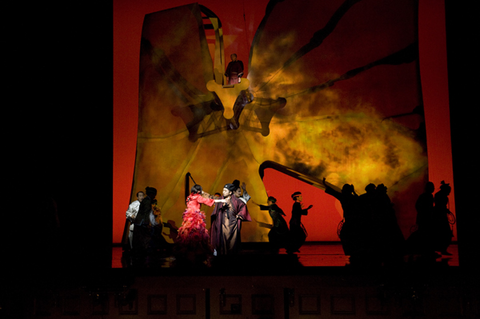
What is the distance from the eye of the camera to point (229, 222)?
5844 mm

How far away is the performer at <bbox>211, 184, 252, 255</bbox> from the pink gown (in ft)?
1.01

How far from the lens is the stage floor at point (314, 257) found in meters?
4.86

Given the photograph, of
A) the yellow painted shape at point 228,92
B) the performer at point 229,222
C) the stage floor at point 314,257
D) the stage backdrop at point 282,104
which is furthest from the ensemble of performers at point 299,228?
the yellow painted shape at point 228,92

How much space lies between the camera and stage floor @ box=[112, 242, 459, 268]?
4855 mm

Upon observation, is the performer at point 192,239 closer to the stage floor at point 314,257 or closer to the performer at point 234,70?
the stage floor at point 314,257

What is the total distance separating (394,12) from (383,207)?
354cm

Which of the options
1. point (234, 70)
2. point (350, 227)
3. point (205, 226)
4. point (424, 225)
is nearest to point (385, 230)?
point (350, 227)

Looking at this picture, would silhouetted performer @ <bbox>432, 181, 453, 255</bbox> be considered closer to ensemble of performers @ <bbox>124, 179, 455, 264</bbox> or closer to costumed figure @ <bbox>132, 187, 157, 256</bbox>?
ensemble of performers @ <bbox>124, 179, 455, 264</bbox>

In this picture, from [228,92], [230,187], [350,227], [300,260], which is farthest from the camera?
[228,92]

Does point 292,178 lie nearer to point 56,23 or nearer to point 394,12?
point 394,12

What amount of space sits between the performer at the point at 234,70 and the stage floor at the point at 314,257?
2.84 metres

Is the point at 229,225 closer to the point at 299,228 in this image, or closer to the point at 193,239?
the point at 193,239

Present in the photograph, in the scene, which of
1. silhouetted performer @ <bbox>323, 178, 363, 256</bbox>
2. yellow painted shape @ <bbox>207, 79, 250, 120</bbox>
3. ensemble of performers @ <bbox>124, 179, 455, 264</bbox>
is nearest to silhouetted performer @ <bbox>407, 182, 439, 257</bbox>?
ensemble of performers @ <bbox>124, 179, 455, 264</bbox>

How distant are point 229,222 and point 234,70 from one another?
9.22 ft
